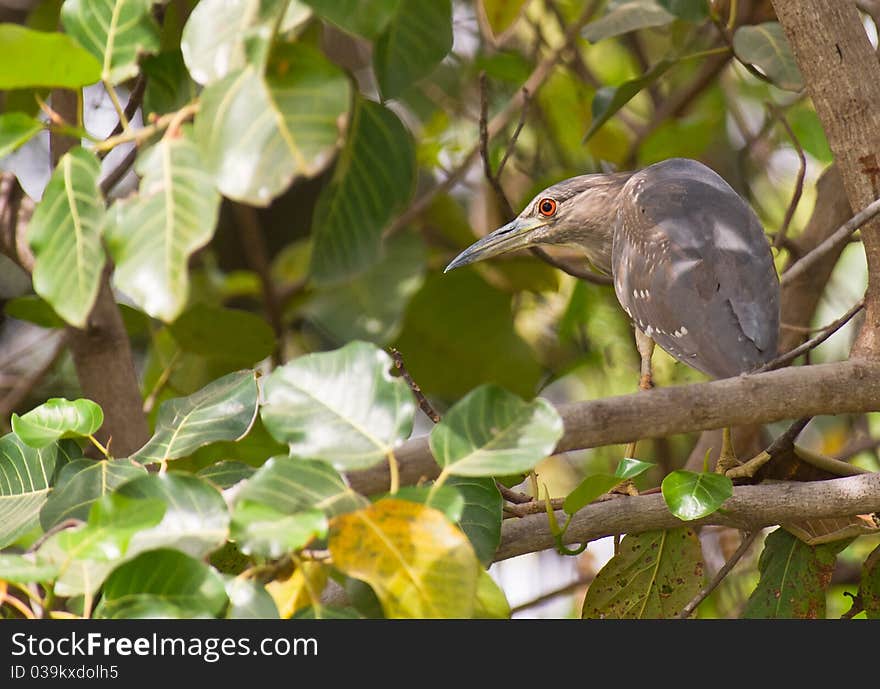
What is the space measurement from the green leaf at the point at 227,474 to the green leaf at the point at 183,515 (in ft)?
0.84

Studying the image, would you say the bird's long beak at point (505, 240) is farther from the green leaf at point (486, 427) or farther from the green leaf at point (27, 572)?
the green leaf at point (27, 572)

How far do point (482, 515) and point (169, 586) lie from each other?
451 millimetres

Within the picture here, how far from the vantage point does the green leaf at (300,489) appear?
87 cm

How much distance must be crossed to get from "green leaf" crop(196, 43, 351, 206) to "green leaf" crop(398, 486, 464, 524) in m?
0.29

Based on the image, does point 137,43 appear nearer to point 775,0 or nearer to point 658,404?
point 658,404

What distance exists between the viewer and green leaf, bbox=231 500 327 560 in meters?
0.81

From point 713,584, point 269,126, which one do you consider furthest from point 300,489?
point 713,584

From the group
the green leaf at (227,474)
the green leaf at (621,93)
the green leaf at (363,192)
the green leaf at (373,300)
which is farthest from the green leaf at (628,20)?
the green leaf at (227,474)

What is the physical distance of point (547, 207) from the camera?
7.40 feet

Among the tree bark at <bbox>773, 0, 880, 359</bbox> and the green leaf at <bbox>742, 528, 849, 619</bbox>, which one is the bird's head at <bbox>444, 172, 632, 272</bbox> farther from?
the green leaf at <bbox>742, 528, 849, 619</bbox>

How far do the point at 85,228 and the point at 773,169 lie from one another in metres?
2.84

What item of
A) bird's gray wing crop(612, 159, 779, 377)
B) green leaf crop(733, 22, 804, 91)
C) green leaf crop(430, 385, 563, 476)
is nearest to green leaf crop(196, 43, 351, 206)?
green leaf crop(430, 385, 563, 476)

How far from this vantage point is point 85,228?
0.95 meters

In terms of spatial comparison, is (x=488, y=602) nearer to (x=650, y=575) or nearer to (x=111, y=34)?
(x=650, y=575)
